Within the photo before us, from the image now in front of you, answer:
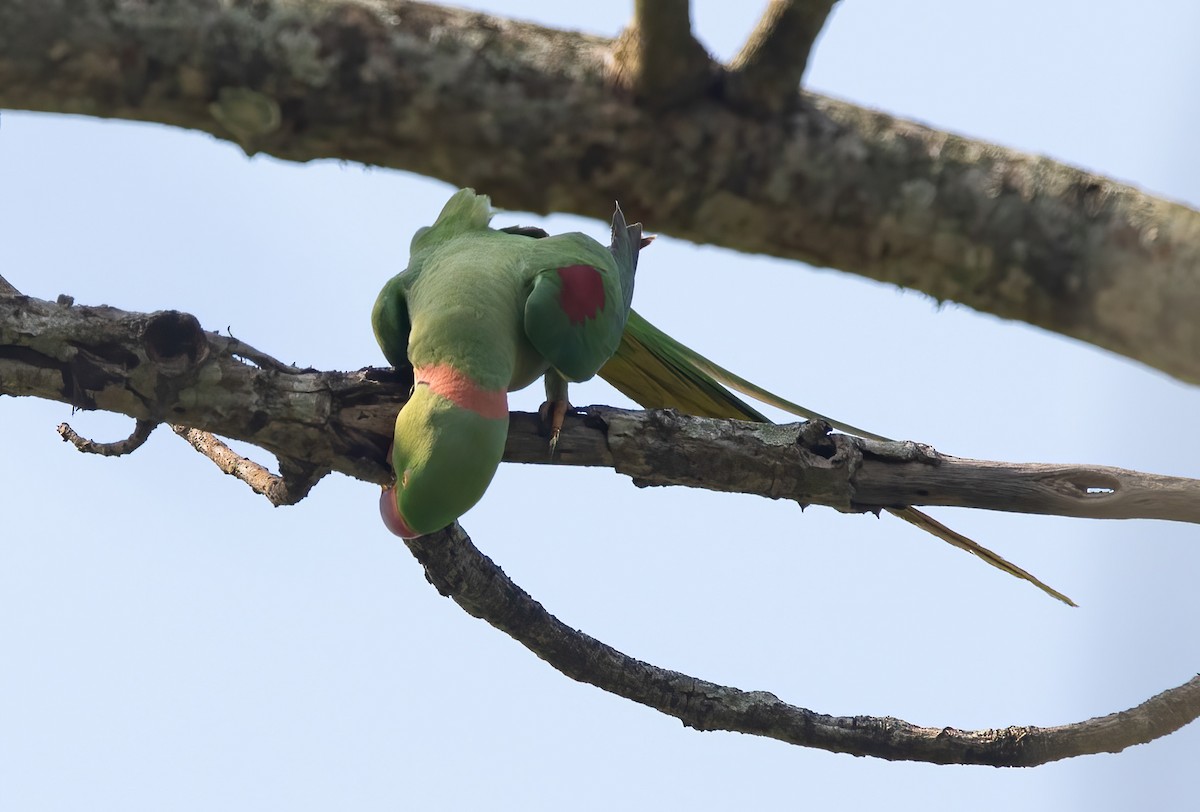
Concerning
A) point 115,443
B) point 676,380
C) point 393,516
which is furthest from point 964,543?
point 115,443

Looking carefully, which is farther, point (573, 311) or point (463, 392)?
point (573, 311)

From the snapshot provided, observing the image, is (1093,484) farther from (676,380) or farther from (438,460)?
(438,460)

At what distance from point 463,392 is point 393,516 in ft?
1.61

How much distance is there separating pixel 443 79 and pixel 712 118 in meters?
0.46

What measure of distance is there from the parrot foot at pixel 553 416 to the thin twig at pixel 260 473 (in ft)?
2.74

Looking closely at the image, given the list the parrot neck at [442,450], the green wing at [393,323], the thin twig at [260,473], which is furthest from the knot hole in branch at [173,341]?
the green wing at [393,323]

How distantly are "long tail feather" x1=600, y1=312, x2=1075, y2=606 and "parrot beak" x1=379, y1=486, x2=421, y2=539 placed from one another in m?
1.39

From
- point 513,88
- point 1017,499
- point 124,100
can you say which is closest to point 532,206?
point 513,88

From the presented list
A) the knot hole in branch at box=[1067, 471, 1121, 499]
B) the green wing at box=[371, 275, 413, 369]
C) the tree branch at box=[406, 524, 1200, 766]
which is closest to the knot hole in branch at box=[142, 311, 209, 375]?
the green wing at box=[371, 275, 413, 369]

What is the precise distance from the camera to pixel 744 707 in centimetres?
384

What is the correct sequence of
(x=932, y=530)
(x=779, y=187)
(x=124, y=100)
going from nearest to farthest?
(x=124, y=100), (x=779, y=187), (x=932, y=530)

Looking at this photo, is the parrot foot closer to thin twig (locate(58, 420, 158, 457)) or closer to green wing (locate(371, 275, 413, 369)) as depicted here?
green wing (locate(371, 275, 413, 369))

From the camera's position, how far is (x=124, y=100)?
1.68m

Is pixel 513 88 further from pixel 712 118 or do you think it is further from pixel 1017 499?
pixel 1017 499
